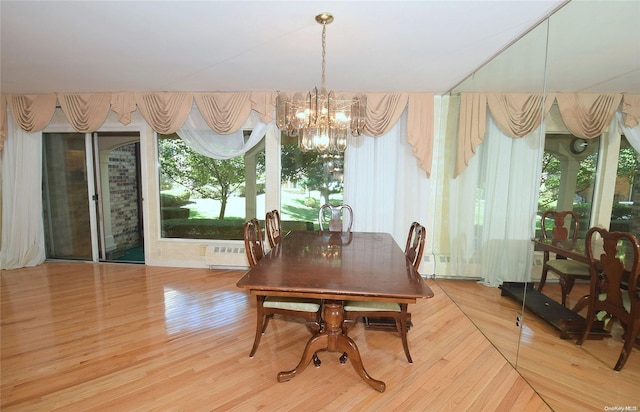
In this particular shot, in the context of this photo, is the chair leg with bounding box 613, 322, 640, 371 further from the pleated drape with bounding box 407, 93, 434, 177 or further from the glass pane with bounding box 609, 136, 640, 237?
the pleated drape with bounding box 407, 93, 434, 177

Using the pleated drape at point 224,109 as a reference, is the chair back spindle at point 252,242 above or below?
below

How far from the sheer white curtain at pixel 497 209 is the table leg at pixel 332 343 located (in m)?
1.43

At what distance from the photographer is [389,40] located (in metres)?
2.16

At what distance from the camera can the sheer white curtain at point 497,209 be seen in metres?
2.10

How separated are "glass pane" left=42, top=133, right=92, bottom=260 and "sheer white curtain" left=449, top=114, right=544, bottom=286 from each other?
17.0ft

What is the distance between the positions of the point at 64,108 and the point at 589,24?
5.41 metres

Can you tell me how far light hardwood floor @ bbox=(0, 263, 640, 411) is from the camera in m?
1.63

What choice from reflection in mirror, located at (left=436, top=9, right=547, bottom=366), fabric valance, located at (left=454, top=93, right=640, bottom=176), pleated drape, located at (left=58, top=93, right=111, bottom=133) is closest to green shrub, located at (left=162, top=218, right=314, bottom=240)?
pleated drape, located at (left=58, top=93, right=111, bottom=133)

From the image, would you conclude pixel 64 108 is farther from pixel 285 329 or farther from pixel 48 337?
pixel 285 329

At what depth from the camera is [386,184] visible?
3.63 m

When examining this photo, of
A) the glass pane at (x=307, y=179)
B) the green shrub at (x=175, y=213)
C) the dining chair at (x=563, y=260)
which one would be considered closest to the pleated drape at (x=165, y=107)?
the green shrub at (x=175, y=213)

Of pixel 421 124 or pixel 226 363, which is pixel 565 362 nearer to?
pixel 226 363

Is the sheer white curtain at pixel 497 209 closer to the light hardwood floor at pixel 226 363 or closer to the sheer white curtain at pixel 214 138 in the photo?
the light hardwood floor at pixel 226 363

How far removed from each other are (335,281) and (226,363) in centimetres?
107
